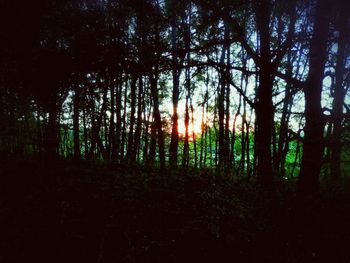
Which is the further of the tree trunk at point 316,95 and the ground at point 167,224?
the ground at point 167,224

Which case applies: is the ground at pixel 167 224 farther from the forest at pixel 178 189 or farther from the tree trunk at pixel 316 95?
the tree trunk at pixel 316 95

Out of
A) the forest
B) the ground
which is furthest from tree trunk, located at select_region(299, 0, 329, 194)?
the ground

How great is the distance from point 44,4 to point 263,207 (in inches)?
328

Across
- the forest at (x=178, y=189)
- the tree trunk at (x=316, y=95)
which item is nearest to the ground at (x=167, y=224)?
the forest at (x=178, y=189)

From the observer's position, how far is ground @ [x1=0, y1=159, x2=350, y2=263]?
493 centimetres

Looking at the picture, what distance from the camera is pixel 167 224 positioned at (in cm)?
576

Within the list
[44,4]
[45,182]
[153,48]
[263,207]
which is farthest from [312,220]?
[44,4]

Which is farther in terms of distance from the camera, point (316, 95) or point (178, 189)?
point (178, 189)

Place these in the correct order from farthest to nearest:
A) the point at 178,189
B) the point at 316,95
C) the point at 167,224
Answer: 1. the point at 178,189
2. the point at 167,224
3. the point at 316,95

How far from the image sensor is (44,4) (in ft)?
27.6

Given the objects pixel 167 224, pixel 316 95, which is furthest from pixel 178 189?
pixel 316 95

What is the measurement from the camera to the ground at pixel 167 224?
16.2 feet

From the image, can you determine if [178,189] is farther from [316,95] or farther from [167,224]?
[316,95]

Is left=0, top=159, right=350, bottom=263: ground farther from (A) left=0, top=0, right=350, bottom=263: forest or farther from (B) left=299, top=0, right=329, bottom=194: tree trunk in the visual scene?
(B) left=299, top=0, right=329, bottom=194: tree trunk
